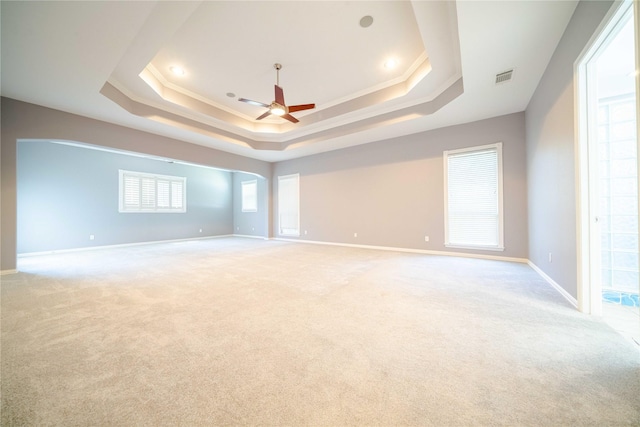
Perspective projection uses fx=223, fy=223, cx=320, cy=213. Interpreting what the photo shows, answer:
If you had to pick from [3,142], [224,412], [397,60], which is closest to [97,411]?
[224,412]

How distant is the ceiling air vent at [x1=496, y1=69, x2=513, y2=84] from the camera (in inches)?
125

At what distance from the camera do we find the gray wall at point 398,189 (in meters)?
4.39

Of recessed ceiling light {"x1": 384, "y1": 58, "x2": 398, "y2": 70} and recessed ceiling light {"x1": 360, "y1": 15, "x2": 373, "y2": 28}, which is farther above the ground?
recessed ceiling light {"x1": 384, "y1": 58, "x2": 398, "y2": 70}

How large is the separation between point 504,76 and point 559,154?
1.44 meters

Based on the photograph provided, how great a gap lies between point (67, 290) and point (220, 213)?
270 inches

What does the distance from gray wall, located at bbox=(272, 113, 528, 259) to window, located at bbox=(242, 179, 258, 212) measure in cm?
234

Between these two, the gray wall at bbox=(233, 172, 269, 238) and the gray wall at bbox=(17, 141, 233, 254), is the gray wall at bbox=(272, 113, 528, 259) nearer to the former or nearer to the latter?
the gray wall at bbox=(233, 172, 269, 238)

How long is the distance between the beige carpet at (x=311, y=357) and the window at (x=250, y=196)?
250 inches

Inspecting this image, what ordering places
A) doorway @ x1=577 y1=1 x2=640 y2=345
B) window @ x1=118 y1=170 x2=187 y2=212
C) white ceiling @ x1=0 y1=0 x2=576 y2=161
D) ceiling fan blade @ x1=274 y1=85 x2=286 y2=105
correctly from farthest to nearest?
window @ x1=118 y1=170 x2=187 y2=212, ceiling fan blade @ x1=274 y1=85 x2=286 y2=105, white ceiling @ x1=0 y1=0 x2=576 y2=161, doorway @ x1=577 y1=1 x2=640 y2=345

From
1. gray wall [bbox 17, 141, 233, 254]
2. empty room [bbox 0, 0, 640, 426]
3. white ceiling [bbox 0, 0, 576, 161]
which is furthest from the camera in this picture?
gray wall [bbox 17, 141, 233, 254]

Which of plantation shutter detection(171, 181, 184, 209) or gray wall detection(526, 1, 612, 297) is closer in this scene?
gray wall detection(526, 1, 612, 297)

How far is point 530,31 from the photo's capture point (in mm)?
2439

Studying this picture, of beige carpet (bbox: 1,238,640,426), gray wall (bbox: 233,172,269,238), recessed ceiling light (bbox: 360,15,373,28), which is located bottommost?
beige carpet (bbox: 1,238,640,426)

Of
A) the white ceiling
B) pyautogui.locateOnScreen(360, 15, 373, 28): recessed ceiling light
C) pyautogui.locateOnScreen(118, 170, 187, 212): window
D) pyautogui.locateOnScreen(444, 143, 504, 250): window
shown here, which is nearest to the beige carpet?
pyautogui.locateOnScreen(444, 143, 504, 250): window
